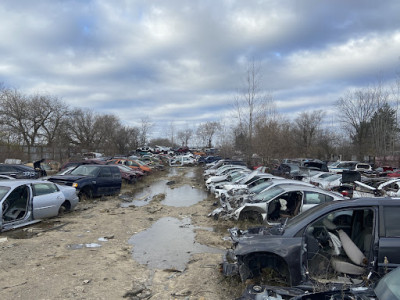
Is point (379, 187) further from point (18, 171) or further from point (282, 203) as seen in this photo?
point (18, 171)

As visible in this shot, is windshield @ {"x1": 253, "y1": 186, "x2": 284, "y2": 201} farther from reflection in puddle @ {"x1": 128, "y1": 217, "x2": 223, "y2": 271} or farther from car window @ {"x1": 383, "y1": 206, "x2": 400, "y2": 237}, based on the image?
car window @ {"x1": 383, "y1": 206, "x2": 400, "y2": 237}

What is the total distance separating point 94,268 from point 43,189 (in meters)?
4.56

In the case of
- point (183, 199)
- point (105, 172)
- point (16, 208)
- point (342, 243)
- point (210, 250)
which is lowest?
point (183, 199)

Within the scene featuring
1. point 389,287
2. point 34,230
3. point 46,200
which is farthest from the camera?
point 46,200

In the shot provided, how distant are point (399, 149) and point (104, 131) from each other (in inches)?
1810

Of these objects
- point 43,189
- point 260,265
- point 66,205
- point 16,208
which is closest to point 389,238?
point 260,265

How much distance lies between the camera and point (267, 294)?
353 centimetres

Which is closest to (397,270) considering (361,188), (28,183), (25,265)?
(25,265)

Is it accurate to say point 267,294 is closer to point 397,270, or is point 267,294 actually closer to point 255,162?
point 397,270

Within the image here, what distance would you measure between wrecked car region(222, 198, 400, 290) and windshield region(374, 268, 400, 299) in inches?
46.1

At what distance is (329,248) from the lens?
15.6 feet

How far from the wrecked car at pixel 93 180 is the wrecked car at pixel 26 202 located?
314 centimetres

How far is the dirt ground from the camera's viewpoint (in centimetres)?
474

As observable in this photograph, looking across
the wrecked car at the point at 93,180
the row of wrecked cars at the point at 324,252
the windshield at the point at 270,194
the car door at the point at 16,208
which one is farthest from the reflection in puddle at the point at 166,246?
the wrecked car at the point at 93,180
